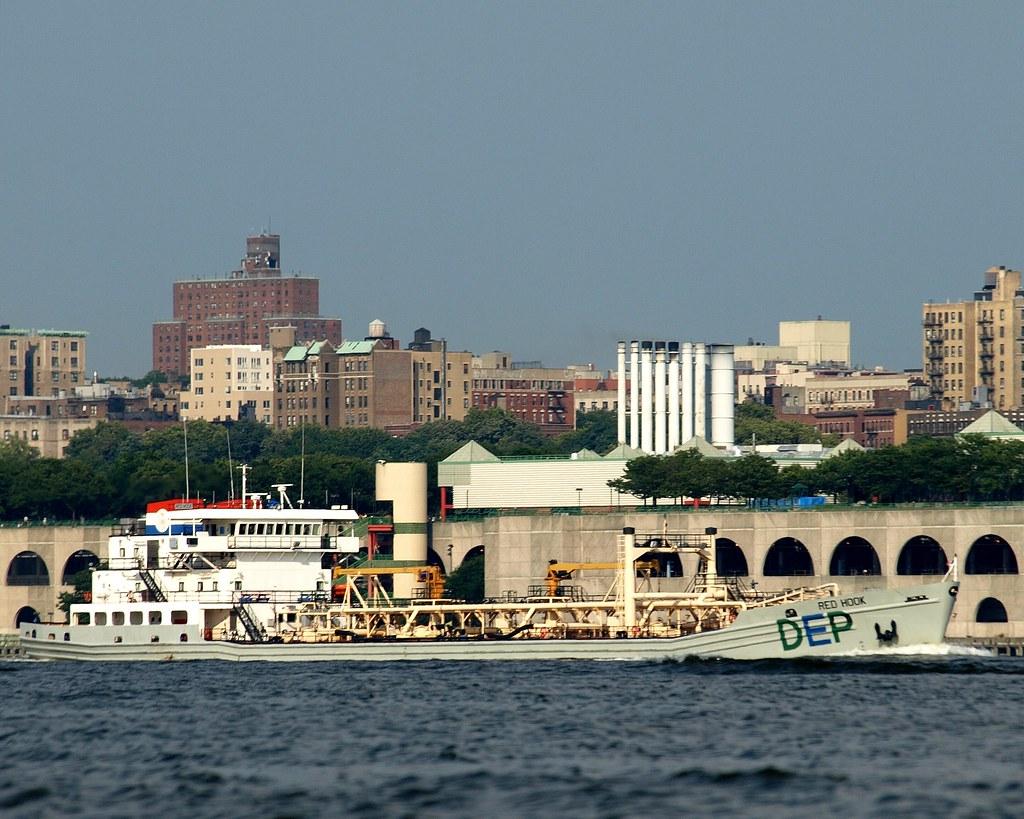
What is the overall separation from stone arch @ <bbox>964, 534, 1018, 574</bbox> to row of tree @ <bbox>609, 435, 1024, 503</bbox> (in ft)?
42.0

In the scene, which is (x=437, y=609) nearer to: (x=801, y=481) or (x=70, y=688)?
(x=70, y=688)

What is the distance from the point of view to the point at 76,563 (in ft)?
619

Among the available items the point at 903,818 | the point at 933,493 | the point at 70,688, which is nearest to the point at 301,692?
the point at 70,688

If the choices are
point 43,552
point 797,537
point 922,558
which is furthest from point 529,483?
point 43,552

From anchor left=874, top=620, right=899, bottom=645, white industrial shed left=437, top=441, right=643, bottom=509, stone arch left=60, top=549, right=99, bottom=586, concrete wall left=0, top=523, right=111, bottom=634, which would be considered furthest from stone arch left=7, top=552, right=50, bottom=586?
anchor left=874, top=620, right=899, bottom=645

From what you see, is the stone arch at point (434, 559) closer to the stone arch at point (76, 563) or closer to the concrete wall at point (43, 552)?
the concrete wall at point (43, 552)

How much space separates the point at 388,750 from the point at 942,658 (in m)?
36.3

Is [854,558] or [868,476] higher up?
[868,476]

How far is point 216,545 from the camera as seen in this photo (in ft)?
387

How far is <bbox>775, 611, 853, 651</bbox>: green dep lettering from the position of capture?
4102 inches

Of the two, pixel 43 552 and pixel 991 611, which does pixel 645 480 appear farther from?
pixel 43 552

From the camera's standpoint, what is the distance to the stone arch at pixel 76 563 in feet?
614

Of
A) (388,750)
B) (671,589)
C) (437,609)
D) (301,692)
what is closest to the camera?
(388,750)

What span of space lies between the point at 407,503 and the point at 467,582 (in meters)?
8.30
